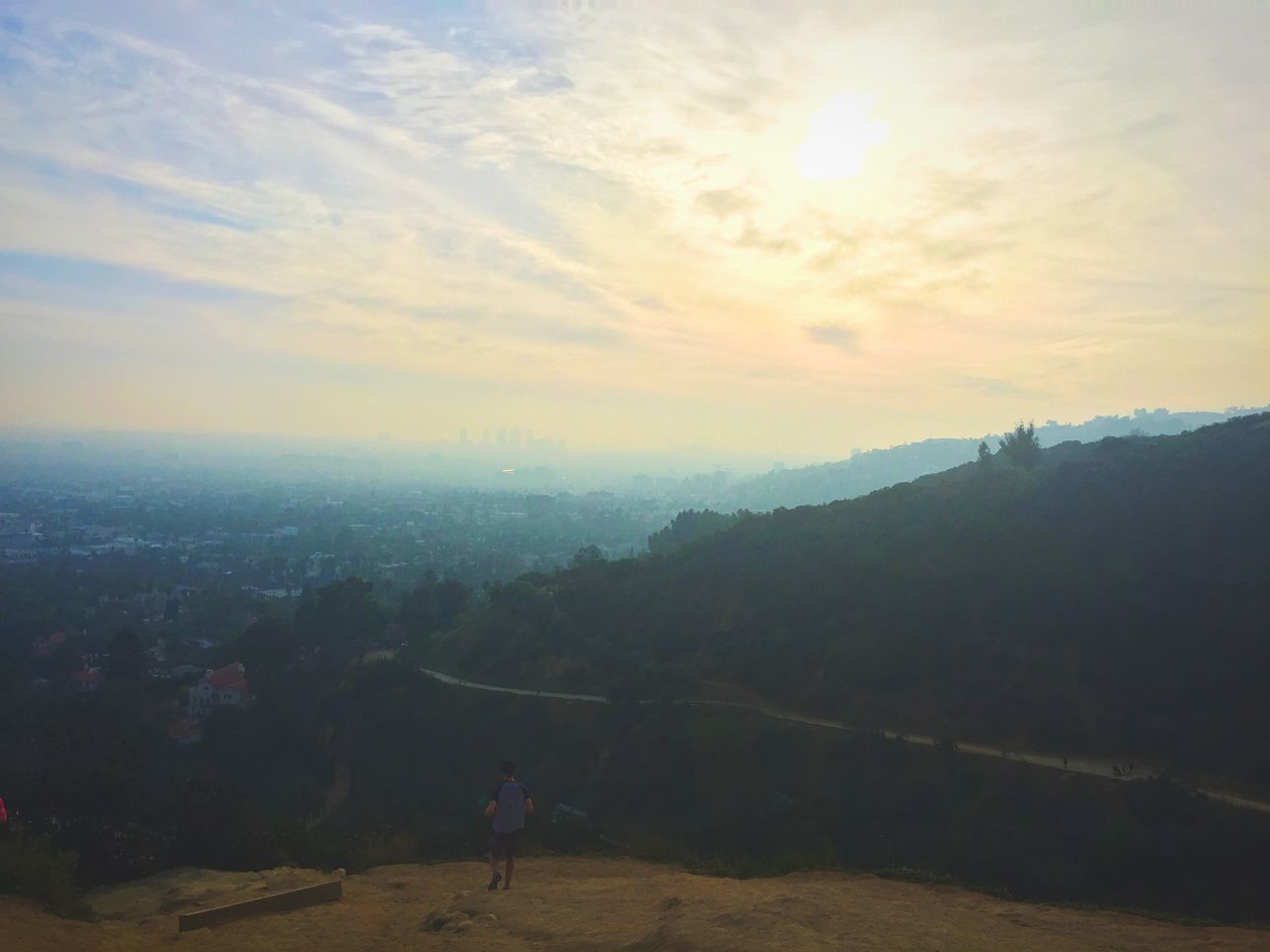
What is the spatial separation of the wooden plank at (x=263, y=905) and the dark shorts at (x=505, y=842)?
160 cm

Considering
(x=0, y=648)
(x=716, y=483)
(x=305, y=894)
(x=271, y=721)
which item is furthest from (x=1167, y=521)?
(x=716, y=483)

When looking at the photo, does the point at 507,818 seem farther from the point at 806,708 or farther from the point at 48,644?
the point at 48,644

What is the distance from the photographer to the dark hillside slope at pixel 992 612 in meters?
19.9

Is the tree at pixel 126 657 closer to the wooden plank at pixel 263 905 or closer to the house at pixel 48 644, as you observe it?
the house at pixel 48 644

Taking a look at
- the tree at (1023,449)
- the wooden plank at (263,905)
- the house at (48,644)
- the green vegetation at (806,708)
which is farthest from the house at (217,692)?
the tree at (1023,449)

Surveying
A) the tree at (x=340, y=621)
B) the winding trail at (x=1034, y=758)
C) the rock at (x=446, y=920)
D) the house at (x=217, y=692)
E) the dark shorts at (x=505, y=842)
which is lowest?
the house at (x=217, y=692)

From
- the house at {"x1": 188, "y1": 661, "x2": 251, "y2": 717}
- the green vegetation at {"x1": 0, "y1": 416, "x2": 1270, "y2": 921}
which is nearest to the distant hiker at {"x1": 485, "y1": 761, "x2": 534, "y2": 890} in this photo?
the green vegetation at {"x1": 0, "y1": 416, "x2": 1270, "y2": 921}

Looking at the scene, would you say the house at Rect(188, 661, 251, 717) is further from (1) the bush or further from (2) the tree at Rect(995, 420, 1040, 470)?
(2) the tree at Rect(995, 420, 1040, 470)

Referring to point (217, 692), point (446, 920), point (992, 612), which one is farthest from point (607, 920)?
point (217, 692)

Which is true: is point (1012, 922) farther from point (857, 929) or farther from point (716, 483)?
point (716, 483)

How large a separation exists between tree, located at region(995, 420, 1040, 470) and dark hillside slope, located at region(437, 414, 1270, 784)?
3.23 feet

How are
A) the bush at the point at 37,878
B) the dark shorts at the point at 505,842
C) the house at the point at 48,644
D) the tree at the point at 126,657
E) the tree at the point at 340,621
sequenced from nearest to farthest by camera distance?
the bush at the point at 37,878, the dark shorts at the point at 505,842, the tree at the point at 126,657, the tree at the point at 340,621, the house at the point at 48,644

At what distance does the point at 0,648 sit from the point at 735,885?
4487 centimetres

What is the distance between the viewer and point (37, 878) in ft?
23.3
